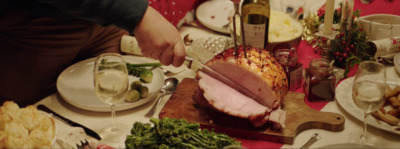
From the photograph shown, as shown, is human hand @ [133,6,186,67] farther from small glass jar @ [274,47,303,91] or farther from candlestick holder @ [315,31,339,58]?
candlestick holder @ [315,31,339,58]

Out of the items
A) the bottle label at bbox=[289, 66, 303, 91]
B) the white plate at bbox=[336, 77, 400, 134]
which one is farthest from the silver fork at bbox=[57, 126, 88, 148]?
the white plate at bbox=[336, 77, 400, 134]

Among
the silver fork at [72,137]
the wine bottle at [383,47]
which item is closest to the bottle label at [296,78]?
the wine bottle at [383,47]

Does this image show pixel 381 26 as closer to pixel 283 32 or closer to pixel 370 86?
pixel 283 32

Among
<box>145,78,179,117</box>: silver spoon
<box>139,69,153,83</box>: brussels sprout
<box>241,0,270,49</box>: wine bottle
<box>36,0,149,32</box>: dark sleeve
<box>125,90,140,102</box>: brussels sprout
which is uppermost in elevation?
<box>36,0,149,32</box>: dark sleeve

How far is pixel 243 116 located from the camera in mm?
1503

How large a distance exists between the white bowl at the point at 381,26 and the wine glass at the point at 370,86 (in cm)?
70

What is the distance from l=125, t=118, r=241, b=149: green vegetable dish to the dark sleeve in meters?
0.43

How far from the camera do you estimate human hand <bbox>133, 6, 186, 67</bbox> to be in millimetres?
1597

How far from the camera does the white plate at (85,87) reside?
1.63 m

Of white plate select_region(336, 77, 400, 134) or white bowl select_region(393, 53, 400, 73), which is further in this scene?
white bowl select_region(393, 53, 400, 73)

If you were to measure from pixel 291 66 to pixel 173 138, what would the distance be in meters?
0.66

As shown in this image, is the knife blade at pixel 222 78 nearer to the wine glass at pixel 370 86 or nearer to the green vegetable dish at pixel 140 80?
the green vegetable dish at pixel 140 80

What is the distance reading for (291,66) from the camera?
Result: 1.74 meters

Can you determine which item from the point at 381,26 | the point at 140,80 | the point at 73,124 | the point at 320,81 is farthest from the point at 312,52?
the point at 73,124
